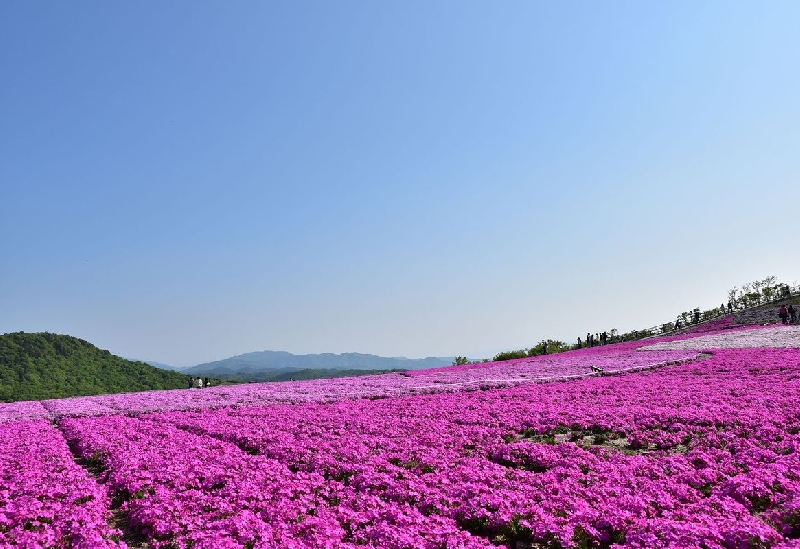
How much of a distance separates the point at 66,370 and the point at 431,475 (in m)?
96.4

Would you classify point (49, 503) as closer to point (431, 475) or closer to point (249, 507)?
point (249, 507)

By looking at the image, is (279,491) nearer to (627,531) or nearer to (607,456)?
(627,531)

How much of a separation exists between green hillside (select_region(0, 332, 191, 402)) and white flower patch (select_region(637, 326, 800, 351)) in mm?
71236

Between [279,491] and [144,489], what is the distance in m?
3.33

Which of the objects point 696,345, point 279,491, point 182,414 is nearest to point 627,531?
point 279,491

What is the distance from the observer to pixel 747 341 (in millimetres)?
41062

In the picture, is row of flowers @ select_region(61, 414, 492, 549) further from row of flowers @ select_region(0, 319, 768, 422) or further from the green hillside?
the green hillside

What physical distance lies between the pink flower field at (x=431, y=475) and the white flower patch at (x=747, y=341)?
19.8 m

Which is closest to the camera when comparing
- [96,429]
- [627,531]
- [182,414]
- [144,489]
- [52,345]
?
[627,531]

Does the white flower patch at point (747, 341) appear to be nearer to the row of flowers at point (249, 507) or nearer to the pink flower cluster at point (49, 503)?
the row of flowers at point (249, 507)

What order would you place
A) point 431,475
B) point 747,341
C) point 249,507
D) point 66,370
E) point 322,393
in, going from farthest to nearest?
point 66,370, point 747,341, point 322,393, point 431,475, point 249,507

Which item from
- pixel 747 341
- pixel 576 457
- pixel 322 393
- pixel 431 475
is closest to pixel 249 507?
pixel 431 475

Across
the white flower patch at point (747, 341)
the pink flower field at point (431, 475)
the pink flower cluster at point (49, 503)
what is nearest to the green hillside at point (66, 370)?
the pink flower field at point (431, 475)

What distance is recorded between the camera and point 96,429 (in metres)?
18.8
